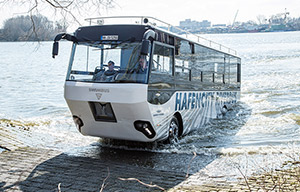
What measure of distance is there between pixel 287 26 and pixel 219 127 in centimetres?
13470

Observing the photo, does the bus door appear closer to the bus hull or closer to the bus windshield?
the bus hull

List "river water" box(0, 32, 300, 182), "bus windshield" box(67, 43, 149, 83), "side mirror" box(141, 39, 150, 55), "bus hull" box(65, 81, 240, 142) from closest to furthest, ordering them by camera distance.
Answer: "side mirror" box(141, 39, 150, 55) < "bus hull" box(65, 81, 240, 142) < "bus windshield" box(67, 43, 149, 83) < "river water" box(0, 32, 300, 182)

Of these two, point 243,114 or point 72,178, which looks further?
point 243,114

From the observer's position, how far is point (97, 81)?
9.12 m

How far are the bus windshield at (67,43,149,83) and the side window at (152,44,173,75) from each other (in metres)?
0.38

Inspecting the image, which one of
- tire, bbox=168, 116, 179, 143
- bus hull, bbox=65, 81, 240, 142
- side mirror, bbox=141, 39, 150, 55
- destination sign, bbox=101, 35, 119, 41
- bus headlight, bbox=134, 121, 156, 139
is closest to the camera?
side mirror, bbox=141, 39, 150, 55

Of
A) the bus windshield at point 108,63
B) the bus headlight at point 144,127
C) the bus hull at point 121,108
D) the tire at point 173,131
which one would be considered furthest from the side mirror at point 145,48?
the tire at point 173,131

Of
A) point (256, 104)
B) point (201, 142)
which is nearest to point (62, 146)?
point (201, 142)

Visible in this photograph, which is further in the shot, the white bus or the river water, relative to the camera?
the river water

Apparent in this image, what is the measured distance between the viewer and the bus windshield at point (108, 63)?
29.1 ft

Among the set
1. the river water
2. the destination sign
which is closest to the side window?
the destination sign

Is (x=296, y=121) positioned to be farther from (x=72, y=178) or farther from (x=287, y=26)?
(x=287, y=26)

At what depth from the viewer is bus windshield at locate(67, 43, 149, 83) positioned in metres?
8.88

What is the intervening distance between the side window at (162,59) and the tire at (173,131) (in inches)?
54.8
